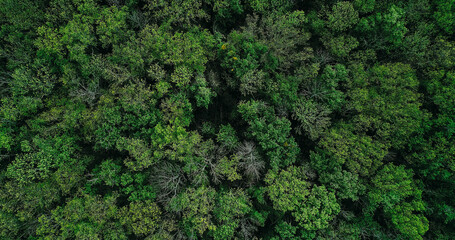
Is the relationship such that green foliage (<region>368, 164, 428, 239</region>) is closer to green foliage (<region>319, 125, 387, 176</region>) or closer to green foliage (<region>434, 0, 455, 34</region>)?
green foliage (<region>319, 125, 387, 176</region>)

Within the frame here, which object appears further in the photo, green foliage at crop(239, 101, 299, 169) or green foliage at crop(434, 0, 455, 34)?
green foliage at crop(434, 0, 455, 34)

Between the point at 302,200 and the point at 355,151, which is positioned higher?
the point at 355,151

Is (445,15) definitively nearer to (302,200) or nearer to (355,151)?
(355,151)

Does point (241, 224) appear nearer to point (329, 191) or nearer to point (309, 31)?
point (329, 191)

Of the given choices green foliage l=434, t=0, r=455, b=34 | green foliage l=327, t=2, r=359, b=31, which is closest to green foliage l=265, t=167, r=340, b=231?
green foliage l=327, t=2, r=359, b=31

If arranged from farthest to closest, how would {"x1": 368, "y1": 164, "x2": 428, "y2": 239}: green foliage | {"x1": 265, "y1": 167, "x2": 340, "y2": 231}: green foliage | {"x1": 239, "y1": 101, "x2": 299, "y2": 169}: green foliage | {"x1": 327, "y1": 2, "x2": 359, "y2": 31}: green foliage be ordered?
{"x1": 327, "y1": 2, "x2": 359, "y2": 31}: green foliage → {"x1": 239, "y1": 101, "x2": 299, "y2": 169}: green foliage → {"x1": 368, "y1": 164, "x2": 428, "y2": 239}: green foliage → {"x1": 265, "y1": 167, "x2": 340, "y2": 231}: green foliage

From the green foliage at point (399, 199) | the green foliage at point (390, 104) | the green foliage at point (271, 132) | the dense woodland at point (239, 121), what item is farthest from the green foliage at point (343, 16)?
the green foliage at point (399, 199)

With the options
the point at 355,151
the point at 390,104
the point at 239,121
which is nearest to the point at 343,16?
the point at 390,104

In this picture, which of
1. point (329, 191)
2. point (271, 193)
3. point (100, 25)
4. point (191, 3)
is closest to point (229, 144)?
point (271, 193)

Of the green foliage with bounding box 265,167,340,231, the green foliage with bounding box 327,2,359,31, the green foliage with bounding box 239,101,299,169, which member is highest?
the green foliage with bounding box 327,2,359,31
